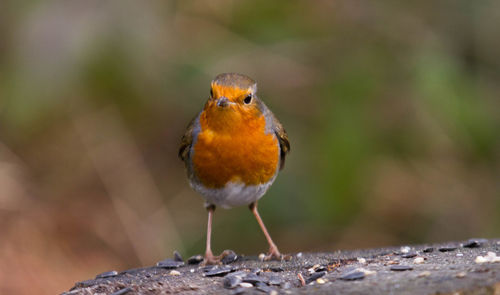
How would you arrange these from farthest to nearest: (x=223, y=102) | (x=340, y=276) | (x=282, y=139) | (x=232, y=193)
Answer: (x=282, y=139) < (x=232, y=193) < (x=223, y=102) < (x=340, y=276)

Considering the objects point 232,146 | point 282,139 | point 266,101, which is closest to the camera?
point 232,146

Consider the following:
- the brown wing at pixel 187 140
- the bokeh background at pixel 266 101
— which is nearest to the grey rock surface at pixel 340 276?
the brown wing at pixel 187 140

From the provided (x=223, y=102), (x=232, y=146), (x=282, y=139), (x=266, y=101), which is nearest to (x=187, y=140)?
(x=232, y=146)

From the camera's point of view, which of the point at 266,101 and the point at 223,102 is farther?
the point at 266,101

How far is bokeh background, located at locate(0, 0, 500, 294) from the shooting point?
14.8ft

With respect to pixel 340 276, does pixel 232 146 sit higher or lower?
higher

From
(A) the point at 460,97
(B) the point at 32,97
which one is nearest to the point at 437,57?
(A) the point at 460,97

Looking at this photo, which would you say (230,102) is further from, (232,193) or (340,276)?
(340,276)

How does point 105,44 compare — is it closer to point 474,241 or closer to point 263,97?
point 263,97

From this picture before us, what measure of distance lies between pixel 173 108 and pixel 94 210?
1.63m

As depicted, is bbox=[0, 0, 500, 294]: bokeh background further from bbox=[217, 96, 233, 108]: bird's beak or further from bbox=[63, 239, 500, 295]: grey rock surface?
bbox=[63, 239, 500, 295]: grey rock surface

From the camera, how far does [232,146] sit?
178 inches

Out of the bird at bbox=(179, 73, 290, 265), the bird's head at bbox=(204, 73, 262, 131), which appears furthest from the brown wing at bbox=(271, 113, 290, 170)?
the bird's head at bbox=(204, 73, 262, 131)

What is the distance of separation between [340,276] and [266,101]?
8.86 ft
